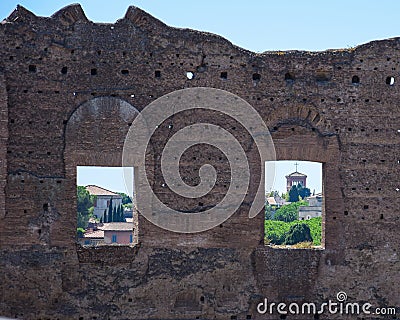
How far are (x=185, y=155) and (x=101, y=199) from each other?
49.5 metres

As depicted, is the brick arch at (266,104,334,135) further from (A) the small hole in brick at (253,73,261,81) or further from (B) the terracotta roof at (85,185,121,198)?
(B) the terracotta roof at (85,185,121,198)

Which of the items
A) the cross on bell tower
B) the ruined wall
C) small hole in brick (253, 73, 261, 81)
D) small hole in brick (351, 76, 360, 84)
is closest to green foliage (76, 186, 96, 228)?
the ruined wall

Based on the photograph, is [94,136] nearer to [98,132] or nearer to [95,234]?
[98,132]

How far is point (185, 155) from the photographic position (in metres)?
10.9

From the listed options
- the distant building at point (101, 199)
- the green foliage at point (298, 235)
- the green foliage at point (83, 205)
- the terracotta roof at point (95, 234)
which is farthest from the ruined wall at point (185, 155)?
the distant building at point (101, 199)

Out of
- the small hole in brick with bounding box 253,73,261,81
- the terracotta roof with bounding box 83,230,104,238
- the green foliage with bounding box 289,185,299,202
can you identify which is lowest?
the terracotta roof with bounding box 83,230,104,238

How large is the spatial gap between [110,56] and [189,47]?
1324 millimetres

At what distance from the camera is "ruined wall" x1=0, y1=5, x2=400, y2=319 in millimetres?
10242

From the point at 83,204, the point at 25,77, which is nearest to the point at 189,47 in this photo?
the point at 25,77

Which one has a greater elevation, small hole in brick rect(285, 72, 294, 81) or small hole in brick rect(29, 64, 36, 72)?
small hole in brick rect(285, 72, 294, 81)

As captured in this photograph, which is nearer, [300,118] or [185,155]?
[185,155]

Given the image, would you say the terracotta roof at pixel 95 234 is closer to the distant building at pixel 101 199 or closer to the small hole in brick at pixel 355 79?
the distant building at pixel 101 199

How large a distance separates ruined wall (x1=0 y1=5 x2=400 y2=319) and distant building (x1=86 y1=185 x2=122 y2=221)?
138ft

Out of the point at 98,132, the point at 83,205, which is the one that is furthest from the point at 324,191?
the point at 83,205
